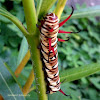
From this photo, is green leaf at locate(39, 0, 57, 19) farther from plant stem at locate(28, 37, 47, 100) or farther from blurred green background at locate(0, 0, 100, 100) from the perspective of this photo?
blurred green background at locate(0, 0, 100, 100)

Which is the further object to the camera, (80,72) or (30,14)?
(80,72)

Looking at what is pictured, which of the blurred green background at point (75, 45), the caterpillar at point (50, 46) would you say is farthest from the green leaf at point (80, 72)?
the blurred green background at point (75, 45)

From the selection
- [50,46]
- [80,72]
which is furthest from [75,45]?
[50,46]

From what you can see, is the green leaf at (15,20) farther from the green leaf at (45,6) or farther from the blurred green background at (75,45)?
the blurred green background at (75,45)

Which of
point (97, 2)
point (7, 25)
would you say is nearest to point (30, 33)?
point (7, 25)

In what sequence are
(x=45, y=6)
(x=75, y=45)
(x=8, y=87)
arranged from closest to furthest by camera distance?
(x=45, y=6)
(x=8, y=87)
(x=75, y=45)

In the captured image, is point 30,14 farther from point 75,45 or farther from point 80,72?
point 75,45
